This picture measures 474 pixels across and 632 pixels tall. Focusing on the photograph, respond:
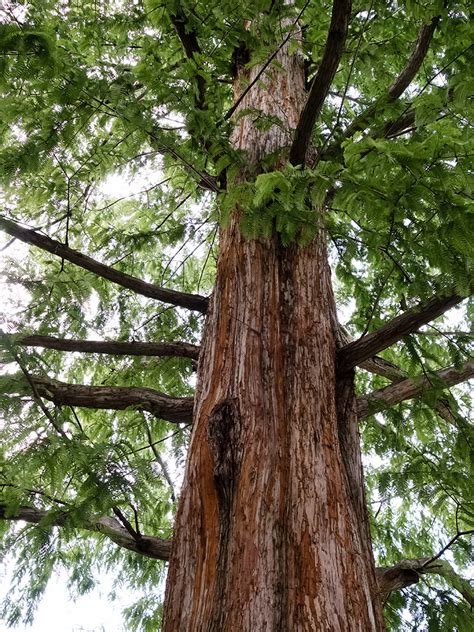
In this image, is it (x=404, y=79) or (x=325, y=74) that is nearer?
(x=325, y=74)

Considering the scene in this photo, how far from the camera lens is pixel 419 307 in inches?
77.3

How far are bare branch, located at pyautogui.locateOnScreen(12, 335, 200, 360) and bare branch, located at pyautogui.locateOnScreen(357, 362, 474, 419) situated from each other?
89 centimetres

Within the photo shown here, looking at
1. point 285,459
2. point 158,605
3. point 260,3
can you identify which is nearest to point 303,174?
point 260,3

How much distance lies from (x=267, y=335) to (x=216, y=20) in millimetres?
1505

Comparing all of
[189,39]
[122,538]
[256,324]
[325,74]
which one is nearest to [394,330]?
[256,324]

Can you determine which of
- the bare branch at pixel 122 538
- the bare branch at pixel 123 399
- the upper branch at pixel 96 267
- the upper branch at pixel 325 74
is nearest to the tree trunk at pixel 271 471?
the upper branch at pixel 96 267

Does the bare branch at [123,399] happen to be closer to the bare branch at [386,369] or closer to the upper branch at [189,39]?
the bare branch at [386,369]

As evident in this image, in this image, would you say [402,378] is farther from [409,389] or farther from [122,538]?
[122,538]

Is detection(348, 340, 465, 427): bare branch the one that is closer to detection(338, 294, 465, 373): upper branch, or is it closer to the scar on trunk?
detection(338, 294, 465, 373): upper branch

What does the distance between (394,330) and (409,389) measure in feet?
2.26

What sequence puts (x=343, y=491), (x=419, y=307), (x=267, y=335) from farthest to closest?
(x=267, y=335)
(x=419, y=307)
(x=343, y=491)

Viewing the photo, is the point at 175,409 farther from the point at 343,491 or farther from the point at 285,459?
the point at 343,491

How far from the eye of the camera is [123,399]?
8.29 ft

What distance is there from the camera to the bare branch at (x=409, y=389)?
251 centimetres
